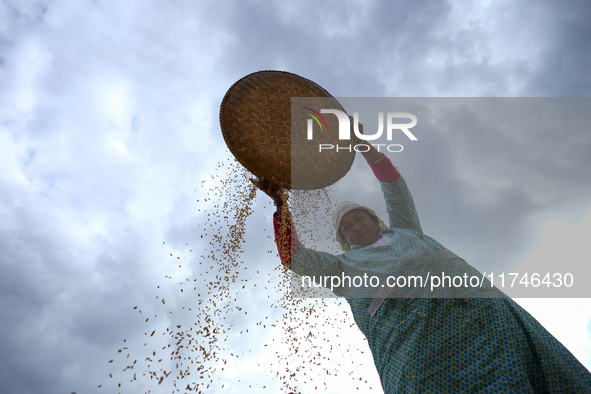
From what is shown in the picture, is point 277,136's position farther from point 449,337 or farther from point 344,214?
point 449,337

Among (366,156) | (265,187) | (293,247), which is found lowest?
(293,247)

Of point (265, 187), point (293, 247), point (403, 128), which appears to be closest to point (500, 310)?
point (293, 247)

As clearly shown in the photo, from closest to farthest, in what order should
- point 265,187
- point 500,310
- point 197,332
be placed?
1. point 500,310
2. point 265,187
3. point 197,332

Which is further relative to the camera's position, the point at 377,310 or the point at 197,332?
the point at 197,332

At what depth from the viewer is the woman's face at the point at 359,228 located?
3.53 m

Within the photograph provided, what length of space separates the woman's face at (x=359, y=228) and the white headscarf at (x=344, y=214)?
4 centimetres

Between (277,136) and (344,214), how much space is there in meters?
1.32

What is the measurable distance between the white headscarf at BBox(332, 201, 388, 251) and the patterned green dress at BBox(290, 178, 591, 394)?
0.69 metres

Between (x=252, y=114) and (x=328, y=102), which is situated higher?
(x=328, y=102)

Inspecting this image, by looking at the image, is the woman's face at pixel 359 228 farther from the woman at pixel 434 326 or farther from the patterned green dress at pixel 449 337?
the patterned green dress at pixel 449 337

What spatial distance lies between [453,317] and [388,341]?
1.81 feet

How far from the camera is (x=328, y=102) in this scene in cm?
360

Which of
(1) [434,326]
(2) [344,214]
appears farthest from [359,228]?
(1) [434,326]

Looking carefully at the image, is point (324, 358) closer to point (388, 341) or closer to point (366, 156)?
point (388, 341)
